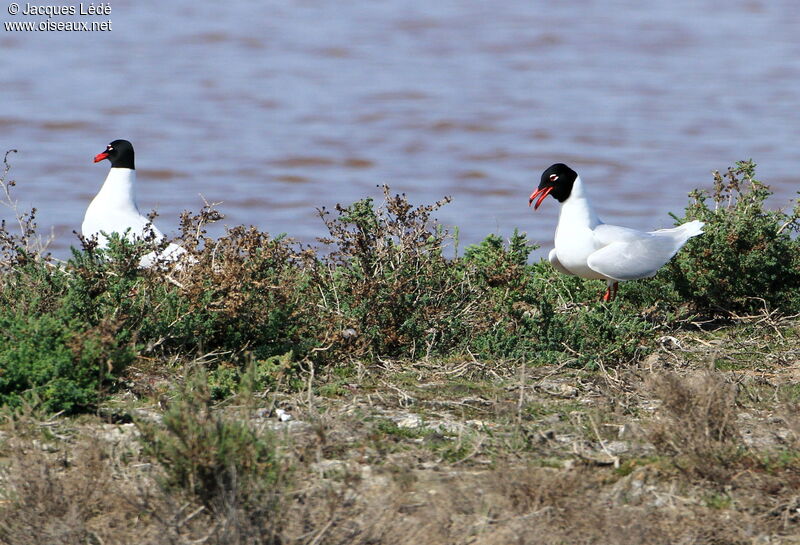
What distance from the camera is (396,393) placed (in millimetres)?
6027

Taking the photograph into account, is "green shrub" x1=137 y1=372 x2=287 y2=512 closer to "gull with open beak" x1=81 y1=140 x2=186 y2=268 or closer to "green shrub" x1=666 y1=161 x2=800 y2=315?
"green shrub" x1=666 y1=161 x2=800 y2=315

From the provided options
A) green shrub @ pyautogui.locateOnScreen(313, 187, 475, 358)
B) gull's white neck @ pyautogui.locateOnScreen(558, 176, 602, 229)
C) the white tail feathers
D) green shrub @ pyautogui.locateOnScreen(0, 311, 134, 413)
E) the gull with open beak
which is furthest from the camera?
the gull with open beak

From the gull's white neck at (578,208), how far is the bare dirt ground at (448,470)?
2.55m

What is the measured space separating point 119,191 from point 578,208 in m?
3.62

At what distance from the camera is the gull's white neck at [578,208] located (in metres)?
8.60

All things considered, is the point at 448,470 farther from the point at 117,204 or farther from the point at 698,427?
the point at 117,204

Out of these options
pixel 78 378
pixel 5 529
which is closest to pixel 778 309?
pixel 78 378

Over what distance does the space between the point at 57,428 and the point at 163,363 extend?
122 centimetres

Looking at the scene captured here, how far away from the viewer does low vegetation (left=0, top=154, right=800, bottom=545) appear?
14.1 feet

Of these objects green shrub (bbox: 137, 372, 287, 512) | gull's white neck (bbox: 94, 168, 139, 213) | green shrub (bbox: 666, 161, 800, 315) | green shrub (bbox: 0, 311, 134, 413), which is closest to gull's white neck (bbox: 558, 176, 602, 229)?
green shrub (bbox: 666, 161, 800, 315)

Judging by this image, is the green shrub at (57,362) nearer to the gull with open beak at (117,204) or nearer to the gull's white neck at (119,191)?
the gull with open beak at (117,204)

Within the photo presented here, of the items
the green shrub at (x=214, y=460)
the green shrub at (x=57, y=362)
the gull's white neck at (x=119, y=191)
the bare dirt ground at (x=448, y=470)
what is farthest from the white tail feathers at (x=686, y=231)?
the green shrub at (x=214, y=460)

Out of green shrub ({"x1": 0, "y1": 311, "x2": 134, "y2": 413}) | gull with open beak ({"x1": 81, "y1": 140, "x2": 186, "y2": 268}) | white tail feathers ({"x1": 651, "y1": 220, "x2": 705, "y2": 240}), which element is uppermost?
gull with open beak ({"x1": 81, "y1": 140, "x2": 186, "y2": 268})

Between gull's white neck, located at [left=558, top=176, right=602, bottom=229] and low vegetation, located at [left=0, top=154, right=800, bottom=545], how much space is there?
19.1 inches
